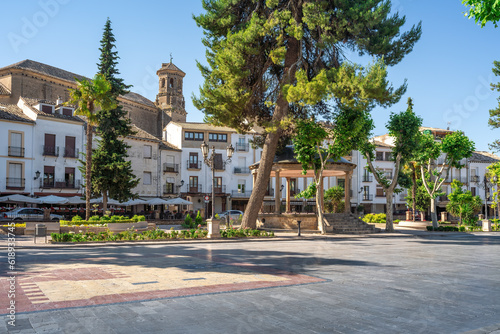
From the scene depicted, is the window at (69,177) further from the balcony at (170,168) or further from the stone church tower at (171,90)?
the stone church tower at (171,90)

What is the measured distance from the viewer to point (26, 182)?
121 ft

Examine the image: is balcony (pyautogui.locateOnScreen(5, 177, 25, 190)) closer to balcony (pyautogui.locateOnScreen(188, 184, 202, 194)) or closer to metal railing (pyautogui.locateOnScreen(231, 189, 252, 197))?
balcony (pyautogui.locateOnScreen(188, 184, 202, 194))

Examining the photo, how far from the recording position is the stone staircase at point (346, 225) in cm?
2781

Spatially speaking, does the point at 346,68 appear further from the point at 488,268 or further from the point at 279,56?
the point at 488,268

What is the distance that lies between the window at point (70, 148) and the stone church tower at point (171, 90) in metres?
30.3

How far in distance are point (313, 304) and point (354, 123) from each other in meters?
18.6

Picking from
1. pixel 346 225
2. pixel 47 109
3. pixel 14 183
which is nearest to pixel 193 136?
pixel 47 109

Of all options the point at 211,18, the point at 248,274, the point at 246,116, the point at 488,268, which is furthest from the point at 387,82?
the point at 248,274

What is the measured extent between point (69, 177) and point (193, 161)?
1527 cm

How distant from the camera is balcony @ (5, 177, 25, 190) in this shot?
35.9 m

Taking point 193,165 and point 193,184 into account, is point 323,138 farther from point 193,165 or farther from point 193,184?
point 193,184

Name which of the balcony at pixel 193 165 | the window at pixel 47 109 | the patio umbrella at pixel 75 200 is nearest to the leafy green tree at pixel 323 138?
the patio umbrella at pixel 75 200

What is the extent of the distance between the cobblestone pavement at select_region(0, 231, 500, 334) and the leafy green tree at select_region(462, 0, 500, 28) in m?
4.37

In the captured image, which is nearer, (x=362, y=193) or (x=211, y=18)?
(x=211, y=18)
